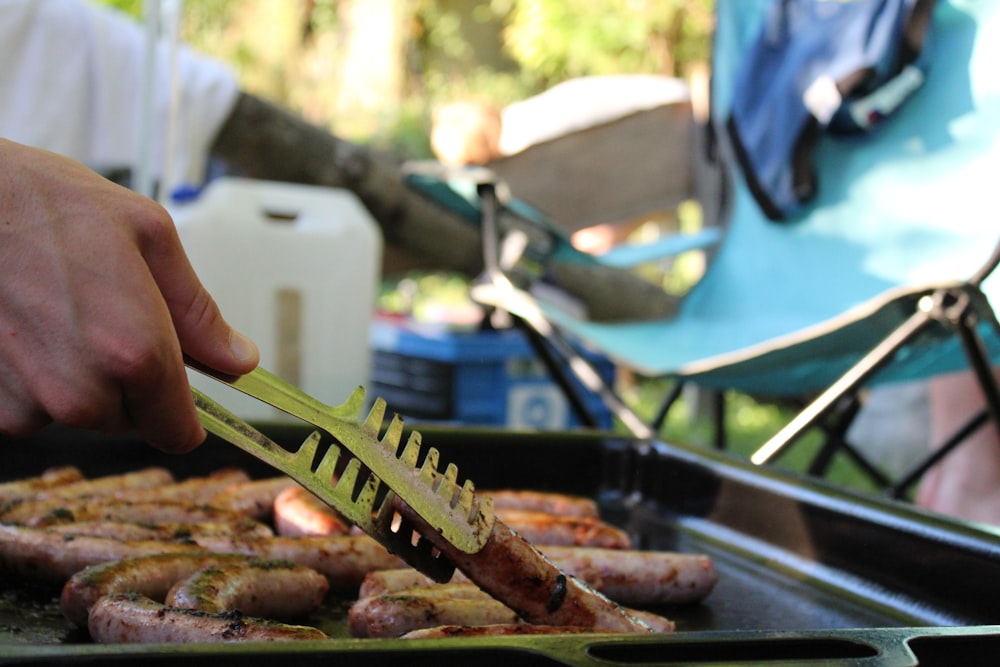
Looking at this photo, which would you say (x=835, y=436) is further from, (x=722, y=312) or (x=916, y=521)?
(x=916, y=521)

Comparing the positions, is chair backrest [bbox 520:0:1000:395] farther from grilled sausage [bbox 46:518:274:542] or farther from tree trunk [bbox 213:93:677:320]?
grilled sausage [bbox 46:518:274:542]

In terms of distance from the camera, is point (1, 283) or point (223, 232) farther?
point (223, 232)

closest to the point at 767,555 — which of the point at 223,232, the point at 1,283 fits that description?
the point at 1,283

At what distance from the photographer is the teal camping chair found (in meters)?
2.40

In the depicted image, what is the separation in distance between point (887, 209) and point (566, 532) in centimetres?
199

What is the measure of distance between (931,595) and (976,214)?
1720 mm

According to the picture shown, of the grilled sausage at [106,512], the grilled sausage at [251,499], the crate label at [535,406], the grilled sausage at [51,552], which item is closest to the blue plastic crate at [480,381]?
the crate label at [535,406]

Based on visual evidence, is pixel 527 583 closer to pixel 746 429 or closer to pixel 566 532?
pixel 566 532

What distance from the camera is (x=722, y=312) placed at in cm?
371

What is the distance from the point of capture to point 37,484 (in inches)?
66.3

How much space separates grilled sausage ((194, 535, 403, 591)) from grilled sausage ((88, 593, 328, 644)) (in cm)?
35

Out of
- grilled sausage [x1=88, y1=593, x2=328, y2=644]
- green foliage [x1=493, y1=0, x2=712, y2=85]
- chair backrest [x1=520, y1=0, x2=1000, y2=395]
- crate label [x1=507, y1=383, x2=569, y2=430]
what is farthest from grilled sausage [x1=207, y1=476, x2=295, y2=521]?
green foliage [x1=493, y1=0, x2=712, y2=85]

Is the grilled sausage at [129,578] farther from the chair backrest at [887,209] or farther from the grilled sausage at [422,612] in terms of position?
the chair backrest at [887,209]

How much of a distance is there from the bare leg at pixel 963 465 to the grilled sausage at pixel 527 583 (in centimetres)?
200
